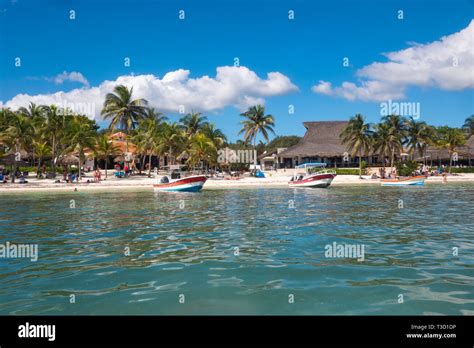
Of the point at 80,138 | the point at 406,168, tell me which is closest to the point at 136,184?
the point at 80,138

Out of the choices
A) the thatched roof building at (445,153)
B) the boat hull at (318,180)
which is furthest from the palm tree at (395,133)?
the boat hull at (318,180)

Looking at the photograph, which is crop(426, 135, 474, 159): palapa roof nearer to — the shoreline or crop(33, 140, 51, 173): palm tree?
the shoreline

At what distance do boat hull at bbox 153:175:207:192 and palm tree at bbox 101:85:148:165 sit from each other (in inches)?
1245

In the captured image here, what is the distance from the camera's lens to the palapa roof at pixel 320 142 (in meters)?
60.3

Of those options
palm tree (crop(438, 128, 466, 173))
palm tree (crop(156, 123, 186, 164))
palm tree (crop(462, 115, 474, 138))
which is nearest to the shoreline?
palm tree (crop(156, 123, 186, 164))

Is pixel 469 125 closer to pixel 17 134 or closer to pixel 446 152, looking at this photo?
pixel 446 152

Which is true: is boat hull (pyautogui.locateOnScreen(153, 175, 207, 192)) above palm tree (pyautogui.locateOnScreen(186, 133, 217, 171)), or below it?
below

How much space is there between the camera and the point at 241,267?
852cm

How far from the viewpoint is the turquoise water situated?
628 cm

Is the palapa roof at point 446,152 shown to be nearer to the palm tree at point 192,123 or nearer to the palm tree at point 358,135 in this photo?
the palm tree at point 358,135

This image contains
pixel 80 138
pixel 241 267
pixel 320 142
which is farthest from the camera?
pixel 320 142

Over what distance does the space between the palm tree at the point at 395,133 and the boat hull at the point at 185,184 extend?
33.7m

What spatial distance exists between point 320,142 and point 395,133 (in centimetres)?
1444

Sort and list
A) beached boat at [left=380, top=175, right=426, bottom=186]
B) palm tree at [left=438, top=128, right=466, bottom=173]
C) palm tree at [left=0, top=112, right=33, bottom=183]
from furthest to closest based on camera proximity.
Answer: palm tree at [left=438, top=128, right=466, bottom=173] < palm tree at [left=0, top=112, right=33, bottom=183] < beached boat at [left=380, top=175, right=426, bottom=186]
